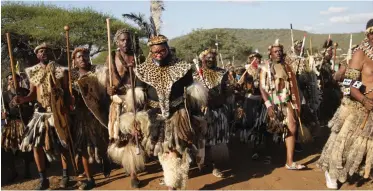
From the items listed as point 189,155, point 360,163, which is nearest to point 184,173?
point 189,155

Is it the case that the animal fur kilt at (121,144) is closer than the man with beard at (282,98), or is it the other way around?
the animal fur kilt at (121,144)

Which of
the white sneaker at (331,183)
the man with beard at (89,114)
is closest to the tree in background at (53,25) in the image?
the man with beard at (89,114)

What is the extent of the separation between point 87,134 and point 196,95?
1.81 m

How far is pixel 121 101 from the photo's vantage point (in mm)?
5469

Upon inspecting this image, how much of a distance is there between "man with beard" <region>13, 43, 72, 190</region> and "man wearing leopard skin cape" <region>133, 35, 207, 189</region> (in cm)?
112

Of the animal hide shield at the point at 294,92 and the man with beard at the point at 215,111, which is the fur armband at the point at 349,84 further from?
the man with beard at the point at 215,111

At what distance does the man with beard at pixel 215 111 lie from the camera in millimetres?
6199

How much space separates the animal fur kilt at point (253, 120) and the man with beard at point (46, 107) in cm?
296

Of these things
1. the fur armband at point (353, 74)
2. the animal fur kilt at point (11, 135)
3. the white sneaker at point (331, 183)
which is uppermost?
the fur armband at point (353, 74)

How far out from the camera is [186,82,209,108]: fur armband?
5.17 metres

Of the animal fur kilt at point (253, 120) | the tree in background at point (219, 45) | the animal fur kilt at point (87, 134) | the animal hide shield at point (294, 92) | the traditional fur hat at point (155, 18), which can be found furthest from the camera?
the tree in background at point (219, 45)

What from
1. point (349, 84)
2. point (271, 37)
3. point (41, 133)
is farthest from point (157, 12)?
point (271, 37)

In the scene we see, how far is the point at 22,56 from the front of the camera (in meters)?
16.4

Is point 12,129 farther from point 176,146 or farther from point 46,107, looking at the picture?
point 176,146
